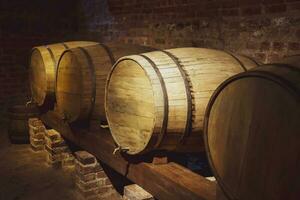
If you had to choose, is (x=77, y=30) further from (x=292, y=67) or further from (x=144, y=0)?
(x=292, y=67)

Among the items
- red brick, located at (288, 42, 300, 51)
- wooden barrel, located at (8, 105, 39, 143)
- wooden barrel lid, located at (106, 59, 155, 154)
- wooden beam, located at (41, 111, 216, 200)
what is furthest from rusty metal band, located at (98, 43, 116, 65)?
wooden barrel, located at (8, 105, 39, 143)

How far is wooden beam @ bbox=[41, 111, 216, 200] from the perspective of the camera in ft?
7.64

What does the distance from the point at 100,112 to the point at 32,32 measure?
4.08m

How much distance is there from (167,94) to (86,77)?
4.08 feet

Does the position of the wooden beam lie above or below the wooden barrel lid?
below

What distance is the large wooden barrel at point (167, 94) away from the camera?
2.45 m

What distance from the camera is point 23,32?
22.2ft

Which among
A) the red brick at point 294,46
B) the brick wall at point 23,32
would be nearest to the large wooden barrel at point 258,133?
the red brick at point 294,46

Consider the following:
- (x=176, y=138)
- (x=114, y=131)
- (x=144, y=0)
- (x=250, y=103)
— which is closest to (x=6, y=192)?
(x=114, y=131)

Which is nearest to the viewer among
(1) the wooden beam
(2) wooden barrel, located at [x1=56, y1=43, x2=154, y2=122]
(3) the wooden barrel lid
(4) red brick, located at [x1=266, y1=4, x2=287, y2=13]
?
(1) the wooden beam

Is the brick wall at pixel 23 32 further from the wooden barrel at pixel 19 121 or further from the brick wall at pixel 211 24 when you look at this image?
the brick wall at pixel 211 24

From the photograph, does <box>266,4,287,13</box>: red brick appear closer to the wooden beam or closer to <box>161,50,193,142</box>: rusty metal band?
<box>161,50,193,142</box>: rusty metal band

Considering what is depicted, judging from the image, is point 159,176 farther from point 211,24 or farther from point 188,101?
point 211,24

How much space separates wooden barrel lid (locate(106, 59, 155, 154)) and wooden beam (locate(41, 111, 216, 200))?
0.66 feet
